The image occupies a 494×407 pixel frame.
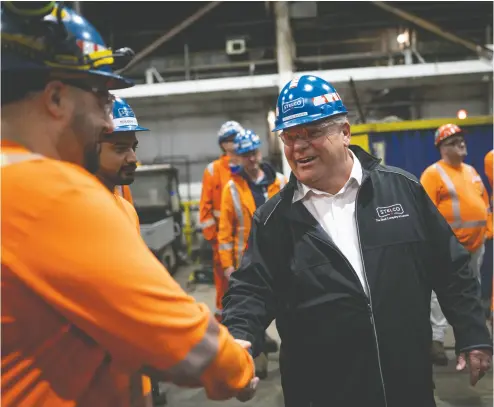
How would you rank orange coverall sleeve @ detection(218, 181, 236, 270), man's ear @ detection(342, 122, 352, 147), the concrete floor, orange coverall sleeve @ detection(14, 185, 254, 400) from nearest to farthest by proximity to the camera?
orange coverall sleeve @ detection(14, 185, 254, 400), man's ear @ detection(342, 122, 352, 147), the concrete floor, orange coverall sleeve @ detection(218, 181, 236, 270)

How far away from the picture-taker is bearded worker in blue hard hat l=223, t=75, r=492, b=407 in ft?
5.41

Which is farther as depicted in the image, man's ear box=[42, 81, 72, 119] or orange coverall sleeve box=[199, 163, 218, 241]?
orange coverall sleeve box=[199, 163, 218, 241]

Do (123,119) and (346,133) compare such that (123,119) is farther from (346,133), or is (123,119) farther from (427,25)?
(427,25)

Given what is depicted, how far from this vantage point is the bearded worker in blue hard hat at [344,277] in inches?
64.9

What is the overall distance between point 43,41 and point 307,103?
1117 mm

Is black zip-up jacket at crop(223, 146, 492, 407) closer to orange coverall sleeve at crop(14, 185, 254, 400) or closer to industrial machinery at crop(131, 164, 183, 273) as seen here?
orange coverall sleeve at crop(14, 185, 254, 400)

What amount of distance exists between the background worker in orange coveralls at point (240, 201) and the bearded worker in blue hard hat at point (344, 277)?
2.08 metres

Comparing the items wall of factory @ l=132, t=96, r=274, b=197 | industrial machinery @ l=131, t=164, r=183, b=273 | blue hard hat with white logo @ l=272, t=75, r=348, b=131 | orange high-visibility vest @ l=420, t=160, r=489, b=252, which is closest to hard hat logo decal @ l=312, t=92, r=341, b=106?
blue hard hat with white logo @ l=272, t=75, r=348, b=131

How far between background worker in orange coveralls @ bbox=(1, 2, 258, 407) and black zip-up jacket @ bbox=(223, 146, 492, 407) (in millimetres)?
747

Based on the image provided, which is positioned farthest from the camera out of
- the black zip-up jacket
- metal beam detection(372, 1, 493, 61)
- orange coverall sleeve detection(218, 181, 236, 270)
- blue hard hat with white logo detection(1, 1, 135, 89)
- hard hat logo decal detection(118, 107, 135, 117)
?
metal beam detection(372, 1, 493, 61)

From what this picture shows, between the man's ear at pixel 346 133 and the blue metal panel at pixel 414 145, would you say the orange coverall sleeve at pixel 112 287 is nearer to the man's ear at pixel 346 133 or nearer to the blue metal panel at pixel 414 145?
the man's ear at pixel 346 133

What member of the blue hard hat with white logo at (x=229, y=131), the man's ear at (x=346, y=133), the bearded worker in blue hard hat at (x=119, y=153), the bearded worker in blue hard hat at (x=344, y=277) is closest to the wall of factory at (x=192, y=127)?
the blue hard hat with white logo at (x=229, y=131)

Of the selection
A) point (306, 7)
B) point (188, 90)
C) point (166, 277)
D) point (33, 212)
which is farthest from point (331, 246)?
point (306, 7)

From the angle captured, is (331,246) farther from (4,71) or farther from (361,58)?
(361,58)
